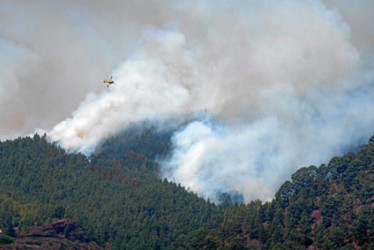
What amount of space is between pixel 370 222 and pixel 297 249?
66.9 ft

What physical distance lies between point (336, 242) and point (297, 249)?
10351 millimetres

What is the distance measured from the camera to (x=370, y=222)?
654 feet

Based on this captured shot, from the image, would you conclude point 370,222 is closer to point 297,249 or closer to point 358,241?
point 358,241

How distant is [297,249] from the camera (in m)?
200

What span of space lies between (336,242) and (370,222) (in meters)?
10.9

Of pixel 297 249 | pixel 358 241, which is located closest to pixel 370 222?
pixel 358 241

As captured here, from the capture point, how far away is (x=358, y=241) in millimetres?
194500

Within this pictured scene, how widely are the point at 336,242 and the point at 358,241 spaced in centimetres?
571

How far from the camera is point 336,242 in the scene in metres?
197
